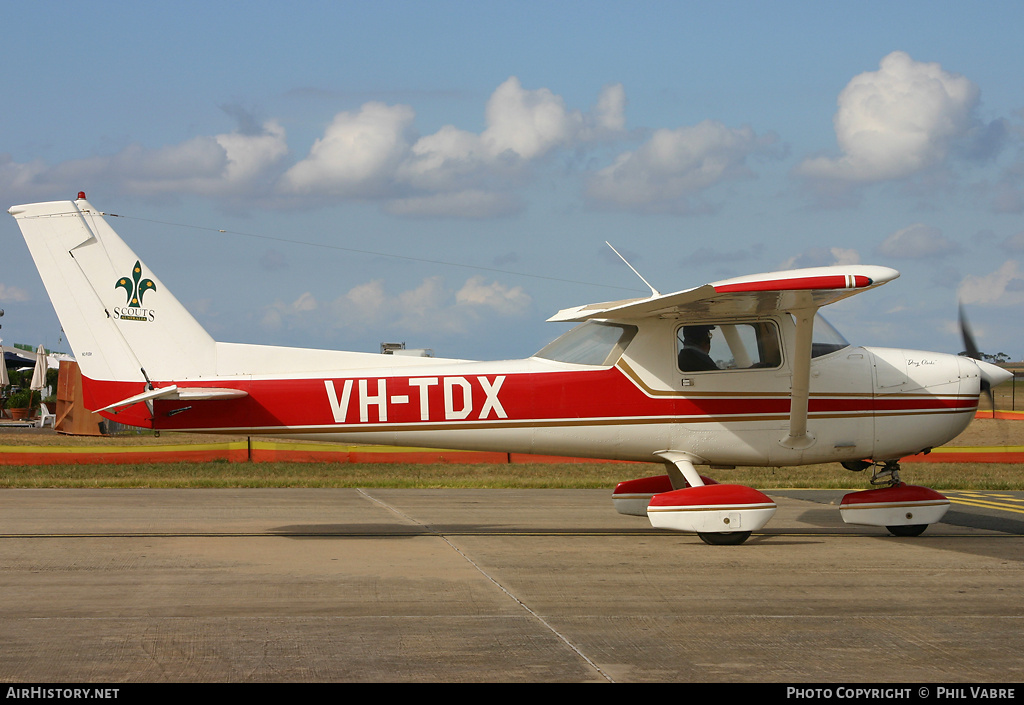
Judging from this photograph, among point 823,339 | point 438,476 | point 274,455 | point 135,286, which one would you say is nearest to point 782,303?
point 823,339

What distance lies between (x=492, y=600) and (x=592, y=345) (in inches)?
169

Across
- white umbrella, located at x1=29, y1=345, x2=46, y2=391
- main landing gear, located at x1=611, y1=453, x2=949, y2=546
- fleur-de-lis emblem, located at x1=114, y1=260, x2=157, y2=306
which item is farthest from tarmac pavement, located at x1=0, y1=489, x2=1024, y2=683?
white umbrella, located at x1=29, y1=345, x2=46, y2=391

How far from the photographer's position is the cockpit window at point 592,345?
10898 mm

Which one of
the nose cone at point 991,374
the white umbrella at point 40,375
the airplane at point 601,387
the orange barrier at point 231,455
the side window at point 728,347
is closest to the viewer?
the airplane at point 601,387

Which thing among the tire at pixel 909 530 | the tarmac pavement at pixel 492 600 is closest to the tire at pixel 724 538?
the tarmac pavement at pixel 492 600

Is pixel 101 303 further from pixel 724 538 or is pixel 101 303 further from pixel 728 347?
pixel 724 538

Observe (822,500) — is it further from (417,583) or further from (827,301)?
(417,583)

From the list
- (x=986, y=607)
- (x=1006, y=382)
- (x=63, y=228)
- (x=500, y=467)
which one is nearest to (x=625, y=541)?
(x=986, y=607)

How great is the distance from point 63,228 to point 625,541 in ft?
24.0

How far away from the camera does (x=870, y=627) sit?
6578 millimetres

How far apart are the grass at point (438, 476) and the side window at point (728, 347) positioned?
7219 mm

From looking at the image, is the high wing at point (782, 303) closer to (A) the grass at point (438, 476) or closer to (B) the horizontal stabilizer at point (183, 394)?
(B) the horizontal stabilizer at point (183, 394)

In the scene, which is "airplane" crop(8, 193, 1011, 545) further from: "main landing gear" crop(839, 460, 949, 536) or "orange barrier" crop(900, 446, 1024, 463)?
"orange barrier" crop(900, 446, 1024, 463)

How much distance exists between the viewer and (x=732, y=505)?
10.0 metres
